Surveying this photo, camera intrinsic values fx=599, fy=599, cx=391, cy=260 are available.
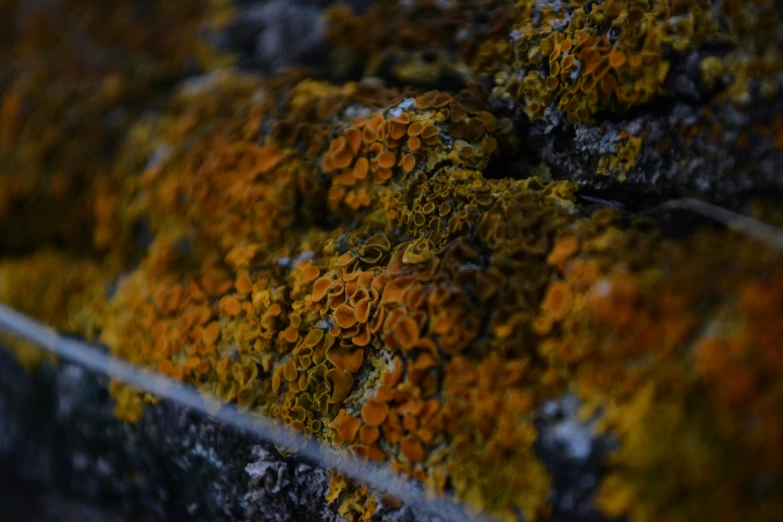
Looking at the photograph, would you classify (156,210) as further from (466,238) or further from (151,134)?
(466,238)

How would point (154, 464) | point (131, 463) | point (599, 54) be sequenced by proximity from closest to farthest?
1. point (599, 54)
2. point (154, 464)
3. point (131, 463)

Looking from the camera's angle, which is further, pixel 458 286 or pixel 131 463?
pixel 131 463

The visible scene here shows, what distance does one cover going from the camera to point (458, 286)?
2086 millimetres

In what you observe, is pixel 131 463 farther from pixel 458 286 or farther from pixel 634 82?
pixel 634 82

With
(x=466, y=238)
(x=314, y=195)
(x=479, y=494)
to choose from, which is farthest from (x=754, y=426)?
(x=314, y=195)

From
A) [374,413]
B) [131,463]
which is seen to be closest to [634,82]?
[374,413]

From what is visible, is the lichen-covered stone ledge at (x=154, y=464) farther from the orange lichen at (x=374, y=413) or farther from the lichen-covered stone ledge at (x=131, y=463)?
the orange lichen at (x=374, y=413)

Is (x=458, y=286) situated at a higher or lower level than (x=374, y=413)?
higher

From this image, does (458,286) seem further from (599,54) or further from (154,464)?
(154,464)

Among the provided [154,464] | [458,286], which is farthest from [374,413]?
[154,464]

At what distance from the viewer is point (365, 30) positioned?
3.24m

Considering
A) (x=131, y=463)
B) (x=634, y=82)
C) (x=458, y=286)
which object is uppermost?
(x=634, y=82)

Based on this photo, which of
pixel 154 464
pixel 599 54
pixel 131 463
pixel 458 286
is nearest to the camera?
pixel 458 286

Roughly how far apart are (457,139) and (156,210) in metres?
1.77
